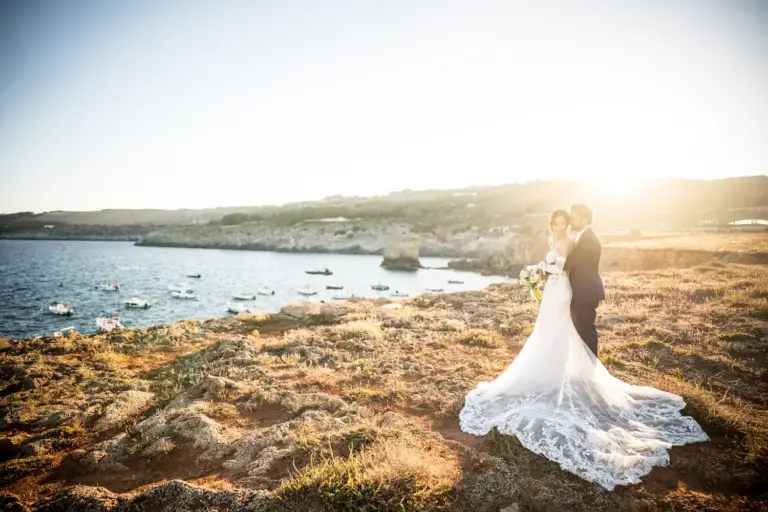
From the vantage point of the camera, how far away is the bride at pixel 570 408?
4855 millimetres

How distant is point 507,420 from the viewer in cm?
579

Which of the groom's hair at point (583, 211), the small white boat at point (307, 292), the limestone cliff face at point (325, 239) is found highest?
the groom's hair at point (583, 211)

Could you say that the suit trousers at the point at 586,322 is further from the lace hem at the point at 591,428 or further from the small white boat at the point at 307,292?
the small white boat at the point at 307,292

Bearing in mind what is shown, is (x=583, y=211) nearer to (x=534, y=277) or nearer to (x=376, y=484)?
(x=534, y=277)

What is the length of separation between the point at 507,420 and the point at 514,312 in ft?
34.3

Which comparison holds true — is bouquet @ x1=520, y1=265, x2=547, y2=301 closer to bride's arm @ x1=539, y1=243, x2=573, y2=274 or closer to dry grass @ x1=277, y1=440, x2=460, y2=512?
bride's arm @ x1=539, y1=243, x2=573, y2=274

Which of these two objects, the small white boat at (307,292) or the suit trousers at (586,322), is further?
the small white boat at (307,292)

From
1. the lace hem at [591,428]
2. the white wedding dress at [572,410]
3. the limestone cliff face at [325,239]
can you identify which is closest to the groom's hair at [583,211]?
the white wedding dress at [572,410]

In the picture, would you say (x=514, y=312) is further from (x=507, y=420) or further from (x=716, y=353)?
(x=507, y=420)

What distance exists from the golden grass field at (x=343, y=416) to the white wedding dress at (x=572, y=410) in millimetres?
208

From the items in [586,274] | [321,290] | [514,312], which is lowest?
[321,290]

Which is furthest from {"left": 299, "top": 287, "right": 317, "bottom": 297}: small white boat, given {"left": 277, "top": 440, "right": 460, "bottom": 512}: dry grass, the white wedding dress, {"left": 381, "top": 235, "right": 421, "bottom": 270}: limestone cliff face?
{"left": 277, "top": 440, "right": 460, "bottom": 512}: dry grass

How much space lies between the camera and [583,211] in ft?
23.0

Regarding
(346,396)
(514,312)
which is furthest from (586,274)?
Result: (514,312)
